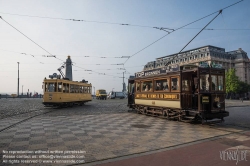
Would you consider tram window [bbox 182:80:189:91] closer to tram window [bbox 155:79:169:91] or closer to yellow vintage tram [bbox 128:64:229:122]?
yellow vintage tram [bbox 128:64:229:122]

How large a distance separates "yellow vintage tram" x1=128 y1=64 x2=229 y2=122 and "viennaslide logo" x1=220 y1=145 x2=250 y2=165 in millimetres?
3908

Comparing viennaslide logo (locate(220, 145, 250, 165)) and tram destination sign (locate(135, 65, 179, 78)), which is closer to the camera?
viennaslide logo (locate(220, 145, 250, 165))

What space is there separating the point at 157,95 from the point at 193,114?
3.21 m

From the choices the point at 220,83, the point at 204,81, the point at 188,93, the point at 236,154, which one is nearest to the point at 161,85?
the point at 188,93

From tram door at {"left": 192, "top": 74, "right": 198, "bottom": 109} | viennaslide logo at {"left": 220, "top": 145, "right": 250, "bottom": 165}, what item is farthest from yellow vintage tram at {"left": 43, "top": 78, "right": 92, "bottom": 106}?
viennaslide logo at {"left": 220, "top": 145, "right": 250, "bottom": 165}

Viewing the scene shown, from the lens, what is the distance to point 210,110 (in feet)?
33.0

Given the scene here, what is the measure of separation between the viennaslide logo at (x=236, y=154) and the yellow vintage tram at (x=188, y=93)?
12.8 ft

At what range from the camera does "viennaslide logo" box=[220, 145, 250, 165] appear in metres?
4.89

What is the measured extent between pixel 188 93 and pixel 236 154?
5953mm

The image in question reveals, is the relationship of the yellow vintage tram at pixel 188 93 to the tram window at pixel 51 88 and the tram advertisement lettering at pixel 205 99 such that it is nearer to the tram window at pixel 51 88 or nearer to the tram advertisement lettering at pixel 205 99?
the tram advertisement lettering at pixel 205 99

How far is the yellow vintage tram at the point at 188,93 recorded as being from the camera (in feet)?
33.0

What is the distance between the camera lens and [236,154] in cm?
529

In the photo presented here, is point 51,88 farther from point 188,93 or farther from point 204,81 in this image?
point 204,81

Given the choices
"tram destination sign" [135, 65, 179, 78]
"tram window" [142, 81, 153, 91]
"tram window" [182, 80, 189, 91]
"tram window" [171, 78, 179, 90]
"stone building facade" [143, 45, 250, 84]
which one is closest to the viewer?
"tram window" [182, 80, 189, 91]
